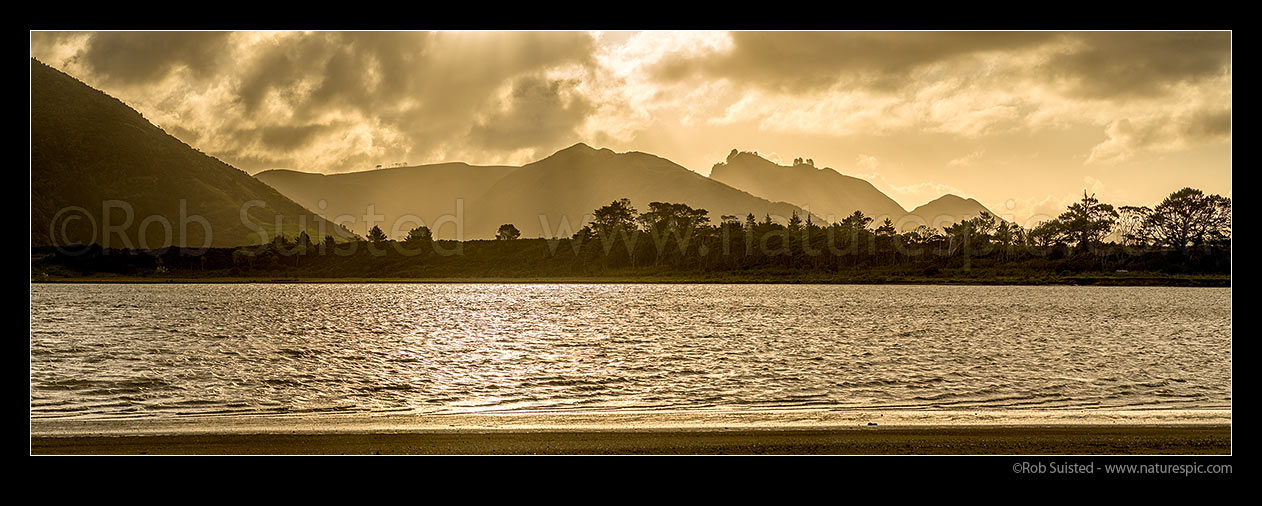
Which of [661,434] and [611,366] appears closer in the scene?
[661,434]

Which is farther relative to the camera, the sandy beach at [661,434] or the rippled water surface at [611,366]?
the rippled water surface at [611,366]

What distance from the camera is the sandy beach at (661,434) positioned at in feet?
50.5

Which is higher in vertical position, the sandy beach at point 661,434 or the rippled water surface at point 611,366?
the sandy beach at point 661,434

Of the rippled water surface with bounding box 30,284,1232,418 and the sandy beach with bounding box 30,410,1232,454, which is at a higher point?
the sandy beach with bounding box 30,410,1232,454

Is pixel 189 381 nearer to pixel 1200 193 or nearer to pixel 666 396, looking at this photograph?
pixel 666 396

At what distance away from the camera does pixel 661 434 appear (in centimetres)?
1705

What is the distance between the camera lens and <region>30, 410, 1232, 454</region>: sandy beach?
50.5 ft

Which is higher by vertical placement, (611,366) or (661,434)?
(661,434)

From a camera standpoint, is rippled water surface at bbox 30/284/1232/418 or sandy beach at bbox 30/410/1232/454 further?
rippled water surface at bbox 30/284/1232/418
